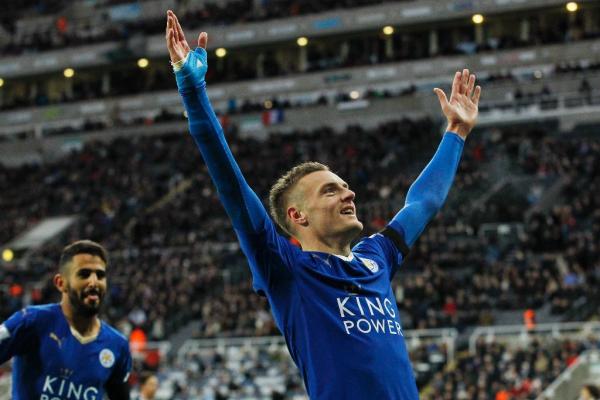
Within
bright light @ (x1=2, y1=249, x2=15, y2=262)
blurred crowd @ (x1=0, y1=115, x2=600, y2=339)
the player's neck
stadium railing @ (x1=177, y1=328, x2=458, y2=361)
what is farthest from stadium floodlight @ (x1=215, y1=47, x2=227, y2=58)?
the player's neck

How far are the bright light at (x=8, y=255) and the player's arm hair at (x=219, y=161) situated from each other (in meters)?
47.4

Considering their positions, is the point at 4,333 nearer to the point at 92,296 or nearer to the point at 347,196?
the point at 92,296

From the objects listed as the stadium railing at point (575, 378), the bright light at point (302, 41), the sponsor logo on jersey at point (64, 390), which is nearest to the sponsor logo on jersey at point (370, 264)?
the sponsor logo on jersey at point (64, 390)

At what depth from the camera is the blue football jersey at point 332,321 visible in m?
5.94

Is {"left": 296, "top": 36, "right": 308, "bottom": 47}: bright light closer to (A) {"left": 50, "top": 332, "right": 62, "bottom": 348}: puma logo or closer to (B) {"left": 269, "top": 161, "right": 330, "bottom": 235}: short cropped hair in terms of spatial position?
(A) {"left": 50, "top": 332, "right": 62, "bottom": 348}: puma logo

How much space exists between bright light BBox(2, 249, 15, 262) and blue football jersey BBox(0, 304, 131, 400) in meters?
44.0

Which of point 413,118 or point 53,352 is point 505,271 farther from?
point 53,352

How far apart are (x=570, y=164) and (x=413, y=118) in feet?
41.4

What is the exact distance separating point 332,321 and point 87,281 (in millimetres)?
3404

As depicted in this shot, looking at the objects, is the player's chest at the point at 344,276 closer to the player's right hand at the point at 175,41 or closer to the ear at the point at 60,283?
the player's right hand at the point at 175,41

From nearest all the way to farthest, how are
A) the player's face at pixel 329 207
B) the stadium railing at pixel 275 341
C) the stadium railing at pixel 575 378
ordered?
the player's face at pixel 329 207, the stadium railing at pixel 575 378, the stadium railing at pixel 275 341

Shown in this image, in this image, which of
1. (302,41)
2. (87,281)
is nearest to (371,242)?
(87,281)

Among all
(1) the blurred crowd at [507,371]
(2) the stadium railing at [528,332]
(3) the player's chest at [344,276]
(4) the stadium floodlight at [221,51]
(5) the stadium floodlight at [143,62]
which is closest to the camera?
(3) the player's chest at [344,276]

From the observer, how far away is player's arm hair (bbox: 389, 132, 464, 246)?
7.20 metres
